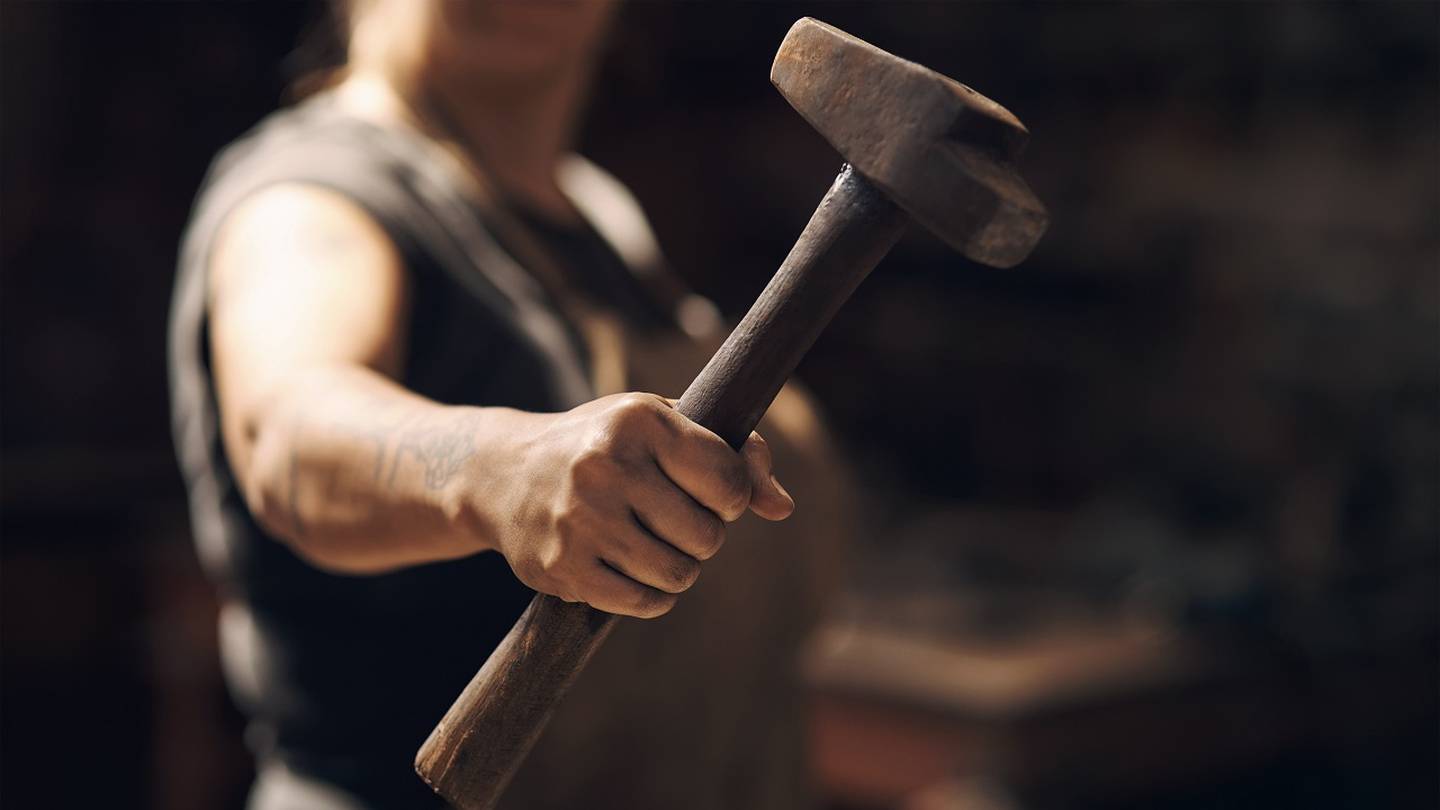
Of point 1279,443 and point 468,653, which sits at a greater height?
point 468,653

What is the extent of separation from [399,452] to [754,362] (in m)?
0.18

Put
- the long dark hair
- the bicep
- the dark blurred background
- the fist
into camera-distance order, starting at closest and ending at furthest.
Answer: the fist, the bicep, the long dark hair, the dark blurred background

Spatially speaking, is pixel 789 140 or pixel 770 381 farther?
pixel 789 140

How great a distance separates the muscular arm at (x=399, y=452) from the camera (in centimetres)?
61

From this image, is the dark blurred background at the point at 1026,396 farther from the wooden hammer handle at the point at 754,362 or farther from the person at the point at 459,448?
the wooden hammer handle at the point at 754,362

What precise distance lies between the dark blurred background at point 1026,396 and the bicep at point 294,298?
118 cm

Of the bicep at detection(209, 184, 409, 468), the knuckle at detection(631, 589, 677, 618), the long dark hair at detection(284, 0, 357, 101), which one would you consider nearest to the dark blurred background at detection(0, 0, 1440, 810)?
the long dark hair at detection(284, 0, 357, 101)

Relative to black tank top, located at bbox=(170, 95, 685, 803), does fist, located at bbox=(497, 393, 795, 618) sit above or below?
above

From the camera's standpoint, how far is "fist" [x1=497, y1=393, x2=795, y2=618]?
0.60m

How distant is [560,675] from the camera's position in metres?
0.67

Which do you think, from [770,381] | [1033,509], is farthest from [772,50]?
[770,381]

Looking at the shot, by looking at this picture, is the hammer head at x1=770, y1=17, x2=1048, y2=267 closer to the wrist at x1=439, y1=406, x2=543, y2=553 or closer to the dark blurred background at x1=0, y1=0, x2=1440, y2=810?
the wrist at x1=439, y1=406, x2=543, y2=553

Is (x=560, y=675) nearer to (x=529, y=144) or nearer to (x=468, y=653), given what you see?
(x=468, y=653)

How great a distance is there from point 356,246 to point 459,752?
1.06 feet
